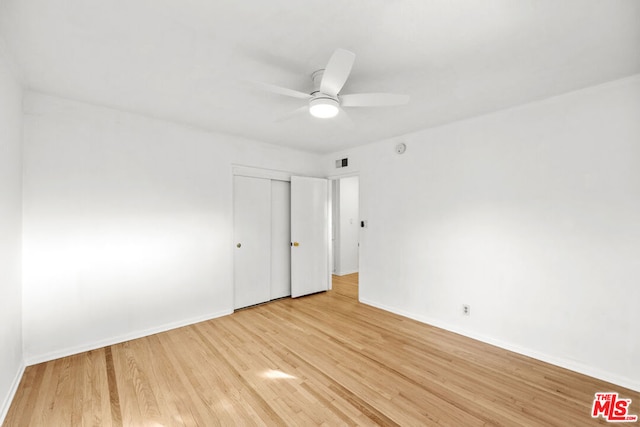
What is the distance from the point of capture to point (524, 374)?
94.9 inches

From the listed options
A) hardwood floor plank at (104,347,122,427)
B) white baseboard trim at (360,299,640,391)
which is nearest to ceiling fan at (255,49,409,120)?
hardwood floor plank at (104,347,122,427)

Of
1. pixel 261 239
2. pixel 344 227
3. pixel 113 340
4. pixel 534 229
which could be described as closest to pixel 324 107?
pixel 534 229

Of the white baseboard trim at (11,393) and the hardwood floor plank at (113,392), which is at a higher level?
the white baseboard trim at (11,393)

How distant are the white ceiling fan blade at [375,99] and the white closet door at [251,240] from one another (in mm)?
2437

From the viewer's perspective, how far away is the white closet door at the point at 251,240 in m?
4.02

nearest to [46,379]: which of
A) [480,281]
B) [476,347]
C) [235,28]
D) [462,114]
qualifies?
[235,28]

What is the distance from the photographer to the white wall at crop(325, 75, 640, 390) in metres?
2.29

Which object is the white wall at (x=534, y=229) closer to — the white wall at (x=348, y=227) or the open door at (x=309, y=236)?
the open door at (x=309, y=236)

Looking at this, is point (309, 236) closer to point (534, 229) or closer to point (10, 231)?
point (534, 229)

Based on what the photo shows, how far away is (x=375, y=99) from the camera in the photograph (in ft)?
6.44

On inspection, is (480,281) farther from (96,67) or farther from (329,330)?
(96,67)

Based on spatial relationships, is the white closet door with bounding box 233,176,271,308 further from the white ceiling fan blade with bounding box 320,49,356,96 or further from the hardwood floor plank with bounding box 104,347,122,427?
the white ceiling fan blade with bounding box 320,49,356,96

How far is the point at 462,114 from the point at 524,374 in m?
2.62

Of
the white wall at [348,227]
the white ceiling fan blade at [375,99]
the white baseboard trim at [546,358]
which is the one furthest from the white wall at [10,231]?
the white wall at [348,227]
